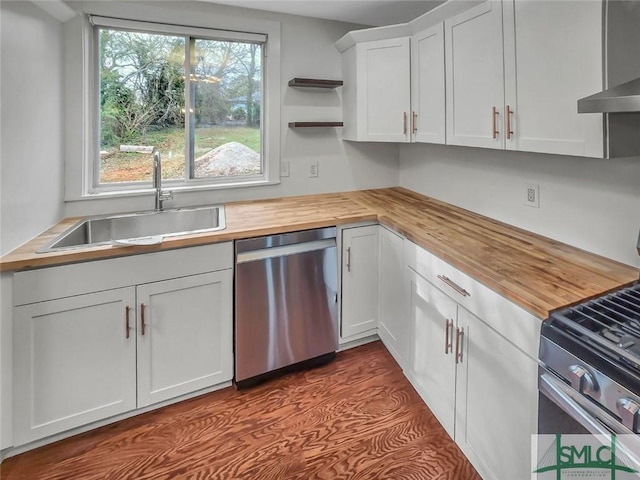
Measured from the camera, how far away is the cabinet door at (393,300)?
2049 millimetres

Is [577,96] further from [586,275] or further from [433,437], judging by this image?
[433,437]

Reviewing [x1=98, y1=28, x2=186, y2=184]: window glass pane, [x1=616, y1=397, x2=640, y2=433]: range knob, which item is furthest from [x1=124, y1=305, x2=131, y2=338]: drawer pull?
[x1=616, y1=397, x2=640, y2=433]: range knob

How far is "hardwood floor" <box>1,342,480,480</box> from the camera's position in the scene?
1571mm

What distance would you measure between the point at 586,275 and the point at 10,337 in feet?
7.62

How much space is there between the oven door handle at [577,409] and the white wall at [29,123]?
211cm

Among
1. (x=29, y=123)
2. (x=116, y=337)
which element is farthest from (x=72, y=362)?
(x=29, y=123)

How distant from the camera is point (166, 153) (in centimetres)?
250

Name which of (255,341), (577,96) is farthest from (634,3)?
(255,341)

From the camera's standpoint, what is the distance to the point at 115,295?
1718 millimetres

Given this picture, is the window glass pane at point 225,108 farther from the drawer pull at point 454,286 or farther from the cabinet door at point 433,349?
the drawer pull at point 454,286

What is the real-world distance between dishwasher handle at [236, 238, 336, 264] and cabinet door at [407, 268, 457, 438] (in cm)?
51

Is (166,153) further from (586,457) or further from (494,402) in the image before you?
(586,457)

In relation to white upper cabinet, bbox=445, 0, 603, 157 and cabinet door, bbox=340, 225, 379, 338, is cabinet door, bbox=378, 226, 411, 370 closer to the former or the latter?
cabinet door, bbox=340, 225, 379, 338

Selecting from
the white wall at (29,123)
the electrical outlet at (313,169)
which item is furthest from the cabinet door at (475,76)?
the white wall at (29,123)
